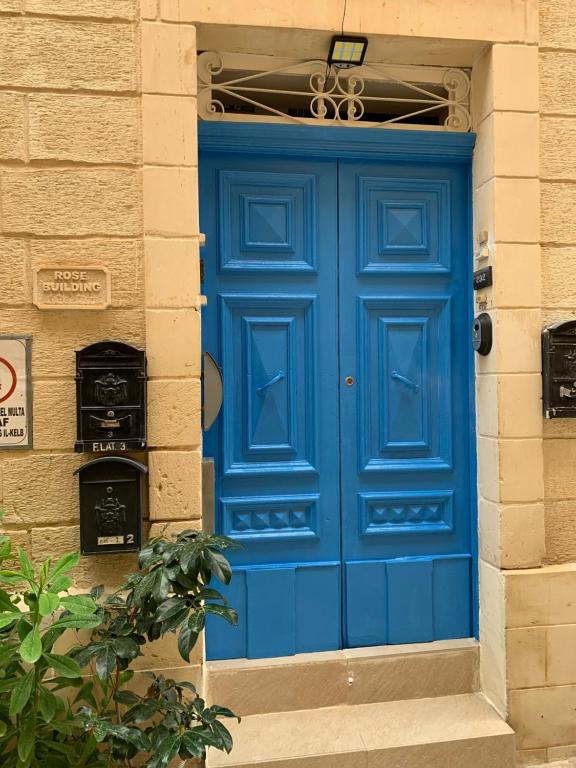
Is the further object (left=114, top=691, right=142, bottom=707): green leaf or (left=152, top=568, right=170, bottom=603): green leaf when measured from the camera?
(left=114, top=691, right=142, bottom=707): green leaf

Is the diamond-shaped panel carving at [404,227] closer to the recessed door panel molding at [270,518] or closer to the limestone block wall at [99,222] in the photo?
the limestone block wall at [99,222]

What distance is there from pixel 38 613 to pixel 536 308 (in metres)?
2.55

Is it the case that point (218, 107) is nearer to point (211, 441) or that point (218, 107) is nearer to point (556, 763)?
point (211, 441)

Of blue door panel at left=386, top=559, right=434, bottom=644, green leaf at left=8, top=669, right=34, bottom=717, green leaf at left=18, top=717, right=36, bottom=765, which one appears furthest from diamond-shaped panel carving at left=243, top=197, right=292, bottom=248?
green leaf at left=18, top=717, right=36, bottom=765

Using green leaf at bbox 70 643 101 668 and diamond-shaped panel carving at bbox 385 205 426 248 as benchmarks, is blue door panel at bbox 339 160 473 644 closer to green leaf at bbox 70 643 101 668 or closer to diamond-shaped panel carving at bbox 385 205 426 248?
diamond-shaped panel carving at bbox 385 205 426 248

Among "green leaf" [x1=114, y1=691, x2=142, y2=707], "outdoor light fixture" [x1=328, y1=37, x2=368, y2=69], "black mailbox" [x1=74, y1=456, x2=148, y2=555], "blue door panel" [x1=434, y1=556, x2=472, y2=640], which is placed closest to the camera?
"green leaf" [x1=114, y1=691, x2=142, y2=707]

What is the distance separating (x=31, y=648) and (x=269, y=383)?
1.64m

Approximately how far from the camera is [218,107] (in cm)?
323

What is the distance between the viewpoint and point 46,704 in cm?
219

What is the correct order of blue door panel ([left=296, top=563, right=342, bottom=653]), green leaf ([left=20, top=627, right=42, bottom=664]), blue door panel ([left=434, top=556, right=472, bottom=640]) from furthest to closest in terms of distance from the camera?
blue door panel ([left=434, top=556, right=472, bottom=640]) < blue door panel ([left=296, top=563, right=342, bottom=653]) < green leaf ([left=20, top=627, right=42, bottom=664])

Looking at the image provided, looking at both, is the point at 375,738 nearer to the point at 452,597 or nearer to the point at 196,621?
the point at 452,597

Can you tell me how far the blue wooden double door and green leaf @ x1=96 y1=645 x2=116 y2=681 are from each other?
2.90 feet

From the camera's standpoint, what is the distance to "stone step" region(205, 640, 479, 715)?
3.09 metres

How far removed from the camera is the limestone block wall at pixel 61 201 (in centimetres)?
277
